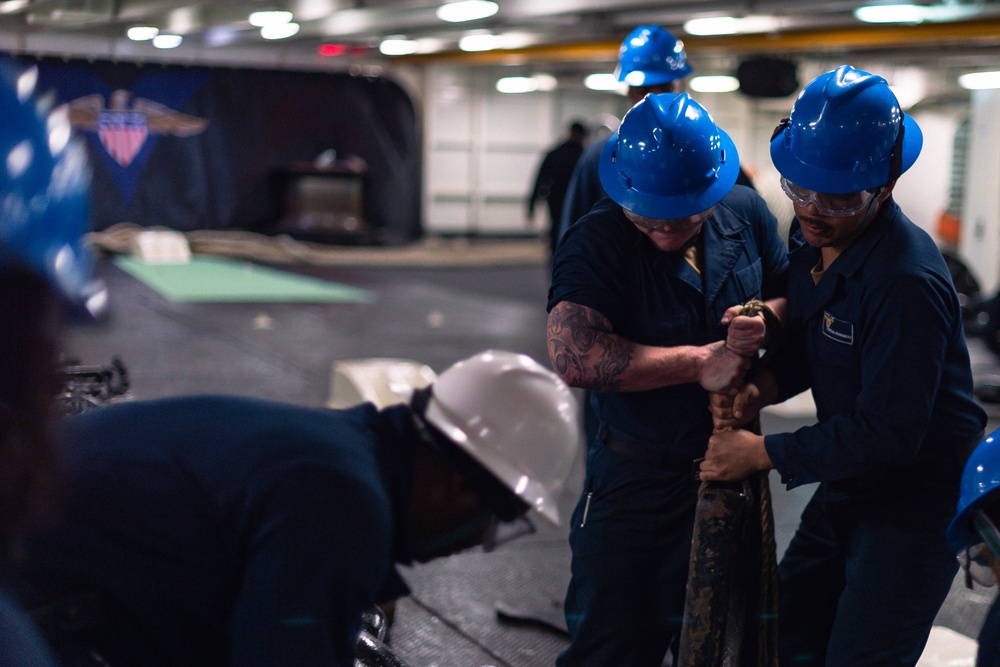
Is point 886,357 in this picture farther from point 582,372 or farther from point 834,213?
point 582,372

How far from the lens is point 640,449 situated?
2871 mm

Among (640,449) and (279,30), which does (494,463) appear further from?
(279,30)

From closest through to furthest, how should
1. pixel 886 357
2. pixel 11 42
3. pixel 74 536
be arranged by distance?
pixel 74 536
pixel 886 357
pixel 11 42

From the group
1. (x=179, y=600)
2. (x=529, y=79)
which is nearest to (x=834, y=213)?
(x=179, y=600)

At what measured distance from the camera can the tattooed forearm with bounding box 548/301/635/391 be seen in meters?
2.74

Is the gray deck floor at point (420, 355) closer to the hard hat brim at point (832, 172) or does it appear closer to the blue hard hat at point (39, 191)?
the blue hard hat at point (39, 191)

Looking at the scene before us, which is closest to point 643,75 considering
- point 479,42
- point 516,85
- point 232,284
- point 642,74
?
point 642,74

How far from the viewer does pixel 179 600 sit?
2.00 meters

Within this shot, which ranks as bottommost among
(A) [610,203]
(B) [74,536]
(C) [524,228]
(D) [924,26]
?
(C) [524,228]

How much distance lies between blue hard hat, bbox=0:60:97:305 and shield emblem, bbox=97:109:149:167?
65.9 feet

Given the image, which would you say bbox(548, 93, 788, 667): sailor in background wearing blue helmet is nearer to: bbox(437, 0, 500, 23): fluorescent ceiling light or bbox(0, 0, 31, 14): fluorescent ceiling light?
bbox(437, 0, 500, 23): fluorescent ceiling light

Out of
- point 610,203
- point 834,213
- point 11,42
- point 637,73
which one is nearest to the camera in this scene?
point 834,213

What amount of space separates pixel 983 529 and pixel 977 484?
0.30ft

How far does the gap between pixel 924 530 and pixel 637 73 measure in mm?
2437
